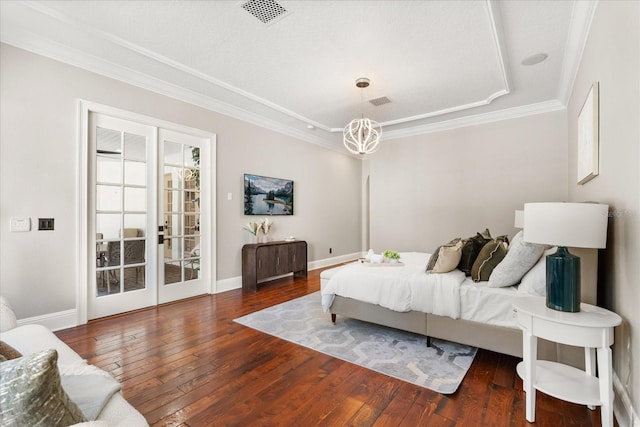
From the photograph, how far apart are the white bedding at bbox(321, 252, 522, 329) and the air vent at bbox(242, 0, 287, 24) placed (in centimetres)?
249

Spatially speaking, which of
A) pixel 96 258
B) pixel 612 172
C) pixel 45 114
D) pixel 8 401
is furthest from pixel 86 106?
pixel 612 172

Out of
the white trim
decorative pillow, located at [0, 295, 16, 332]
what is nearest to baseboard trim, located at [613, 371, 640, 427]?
decorative pillow, located at [0, 295, 16, 332]

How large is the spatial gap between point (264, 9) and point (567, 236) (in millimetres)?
2756

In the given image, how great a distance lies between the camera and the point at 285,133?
5.72 meters

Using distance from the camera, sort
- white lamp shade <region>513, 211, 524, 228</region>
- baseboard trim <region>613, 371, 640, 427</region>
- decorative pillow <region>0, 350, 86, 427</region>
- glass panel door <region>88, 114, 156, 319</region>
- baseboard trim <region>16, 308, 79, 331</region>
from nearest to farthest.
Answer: decorative pillow <region>0, 350, 86, 427</region>, baseboard trim <region>613, 371, 640, 427</region>, baseboard trim <region>16, 308, 79, 331</region>, glass panel door <region>88, 114, 156, 319</region>, white lamp shade <region>513, 211, 524, 228</region>

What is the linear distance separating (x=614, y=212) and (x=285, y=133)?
4.79 meters

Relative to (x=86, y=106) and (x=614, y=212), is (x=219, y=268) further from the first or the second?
(x=614, y=212)

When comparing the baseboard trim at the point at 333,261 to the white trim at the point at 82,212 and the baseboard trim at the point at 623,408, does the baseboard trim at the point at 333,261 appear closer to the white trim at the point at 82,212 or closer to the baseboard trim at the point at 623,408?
the white trim at the point at 82,212

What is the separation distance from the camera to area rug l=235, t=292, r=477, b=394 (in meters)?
2.26

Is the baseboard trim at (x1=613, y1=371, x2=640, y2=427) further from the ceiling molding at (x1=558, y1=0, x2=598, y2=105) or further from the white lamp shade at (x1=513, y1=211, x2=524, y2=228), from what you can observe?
the ceiling molding at (x1=558, y1=0, x2=598, y2=105)

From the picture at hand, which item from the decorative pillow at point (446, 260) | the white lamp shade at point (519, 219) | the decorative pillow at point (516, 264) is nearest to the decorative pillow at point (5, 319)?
the decorative pillow at point (446, 260)

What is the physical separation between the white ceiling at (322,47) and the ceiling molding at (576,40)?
0.05 feet

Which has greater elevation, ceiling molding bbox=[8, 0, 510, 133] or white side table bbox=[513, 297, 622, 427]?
ceiling molding bbox=[8, 0, 510, 133]

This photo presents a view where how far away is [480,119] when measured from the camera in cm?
514
